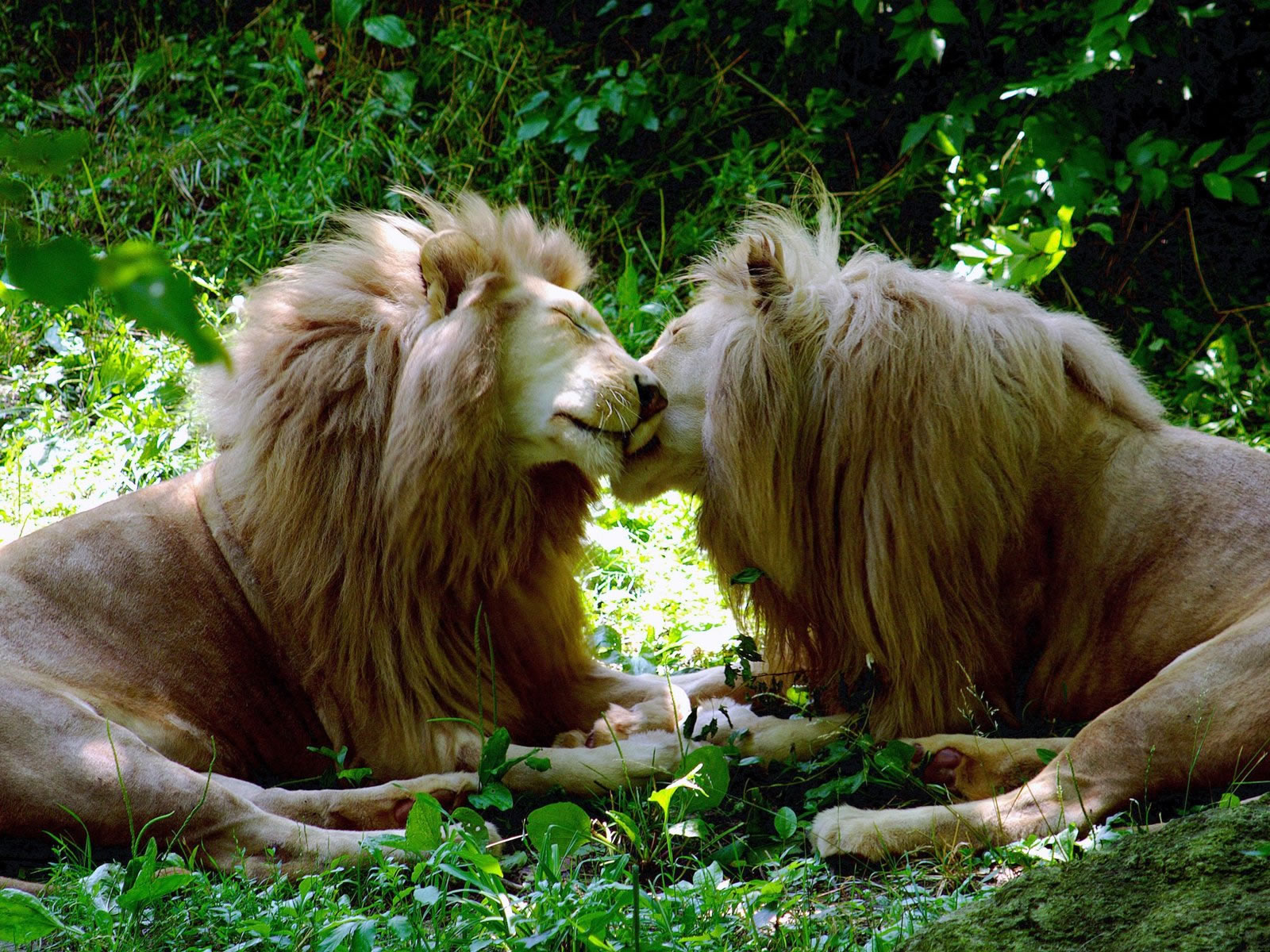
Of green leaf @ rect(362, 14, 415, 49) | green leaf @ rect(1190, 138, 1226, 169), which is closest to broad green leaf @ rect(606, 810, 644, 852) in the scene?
green leaf @ rect(1190, 138, 1226, 169)

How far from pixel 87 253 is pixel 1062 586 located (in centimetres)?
256

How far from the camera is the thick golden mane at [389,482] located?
2.90 meters

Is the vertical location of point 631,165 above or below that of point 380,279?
above

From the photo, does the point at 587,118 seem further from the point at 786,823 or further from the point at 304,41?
the point at 786,823

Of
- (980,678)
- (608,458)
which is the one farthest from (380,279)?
(980,678)

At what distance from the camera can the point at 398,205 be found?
6.35 meters

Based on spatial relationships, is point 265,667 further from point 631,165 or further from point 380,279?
point 631,165

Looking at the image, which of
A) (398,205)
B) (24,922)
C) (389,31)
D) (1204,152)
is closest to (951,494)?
(24,922)

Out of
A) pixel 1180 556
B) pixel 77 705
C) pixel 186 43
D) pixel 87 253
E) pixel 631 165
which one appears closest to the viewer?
pixel 87 253

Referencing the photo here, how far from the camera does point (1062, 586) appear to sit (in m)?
2.97

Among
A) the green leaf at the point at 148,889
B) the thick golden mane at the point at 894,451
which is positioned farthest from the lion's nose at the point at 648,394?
the green leaf at the point at 148,889

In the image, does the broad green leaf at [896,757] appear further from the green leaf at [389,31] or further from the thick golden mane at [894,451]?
the green leaf at [389,31]

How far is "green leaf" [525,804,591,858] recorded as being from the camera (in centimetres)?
249

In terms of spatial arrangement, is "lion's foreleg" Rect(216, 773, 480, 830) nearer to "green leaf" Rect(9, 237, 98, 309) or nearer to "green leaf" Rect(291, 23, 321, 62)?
"green leaf" Rect(9, 237, 98, 309)
